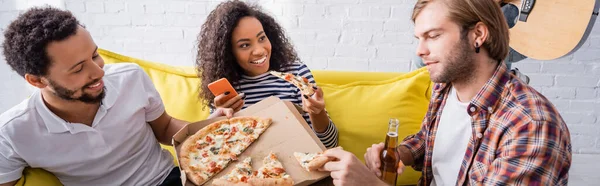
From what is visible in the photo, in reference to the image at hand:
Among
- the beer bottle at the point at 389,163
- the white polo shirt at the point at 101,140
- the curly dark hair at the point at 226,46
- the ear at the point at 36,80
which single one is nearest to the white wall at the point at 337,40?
the curly dark hair at the point at 226,46

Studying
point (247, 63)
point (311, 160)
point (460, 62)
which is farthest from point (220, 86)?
point (460, 62)

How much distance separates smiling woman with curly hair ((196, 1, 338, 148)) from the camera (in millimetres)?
1701

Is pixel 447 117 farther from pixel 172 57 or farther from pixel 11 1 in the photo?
pixel 11 1

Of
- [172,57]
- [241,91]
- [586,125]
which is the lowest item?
[586,125]

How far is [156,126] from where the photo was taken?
1.67 m

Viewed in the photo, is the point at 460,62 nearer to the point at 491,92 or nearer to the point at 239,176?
the point at 491,92

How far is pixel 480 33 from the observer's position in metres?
1.23

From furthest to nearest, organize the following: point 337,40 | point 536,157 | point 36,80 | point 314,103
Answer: point 337,40, point 314,103, point 36,80, point 536,157

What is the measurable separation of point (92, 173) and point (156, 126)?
0.99ft

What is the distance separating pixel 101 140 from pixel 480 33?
4.11ft

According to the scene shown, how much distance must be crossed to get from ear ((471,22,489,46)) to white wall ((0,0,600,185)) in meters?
1.43

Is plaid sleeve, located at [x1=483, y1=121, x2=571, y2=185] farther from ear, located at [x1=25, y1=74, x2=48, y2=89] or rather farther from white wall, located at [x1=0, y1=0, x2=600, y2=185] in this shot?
white wall, located at [x1=0, y1=0, x2=600, y2=185]

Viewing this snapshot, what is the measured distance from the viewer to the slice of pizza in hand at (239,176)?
3.89ft

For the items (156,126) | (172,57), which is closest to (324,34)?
(172,57)
